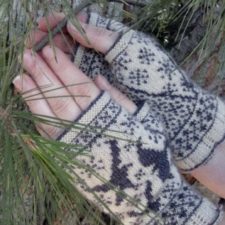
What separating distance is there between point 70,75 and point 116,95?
0.07m

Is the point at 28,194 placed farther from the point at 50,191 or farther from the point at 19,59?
the point at 19,59

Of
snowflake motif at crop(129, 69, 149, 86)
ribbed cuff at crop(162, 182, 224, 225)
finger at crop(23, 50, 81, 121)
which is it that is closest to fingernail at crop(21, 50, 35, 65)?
finger at crop(23, 50, 81, 121)

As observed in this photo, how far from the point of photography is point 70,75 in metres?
0.70

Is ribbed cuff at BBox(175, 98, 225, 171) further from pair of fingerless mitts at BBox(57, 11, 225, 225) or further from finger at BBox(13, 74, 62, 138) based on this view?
finger at BBox(13, 74, 62, 138)

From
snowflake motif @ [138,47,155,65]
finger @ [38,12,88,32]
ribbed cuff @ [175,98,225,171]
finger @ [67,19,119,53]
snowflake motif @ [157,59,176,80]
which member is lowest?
ribbed cuff @ [175,98,225,171]

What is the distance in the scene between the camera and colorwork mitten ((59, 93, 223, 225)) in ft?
2.23

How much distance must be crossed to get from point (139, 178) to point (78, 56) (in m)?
0.16

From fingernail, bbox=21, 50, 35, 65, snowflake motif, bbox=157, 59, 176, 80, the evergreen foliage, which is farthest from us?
snowflake motif, bbox=157, 59, 176, 80

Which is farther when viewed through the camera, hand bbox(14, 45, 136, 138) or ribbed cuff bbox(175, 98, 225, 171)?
ribbed cuff bbox(175, 98, 225, 171)

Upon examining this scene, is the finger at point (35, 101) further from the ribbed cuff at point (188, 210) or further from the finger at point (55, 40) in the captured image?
the ribbed cuff at point (188, 210)

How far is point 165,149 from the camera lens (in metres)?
0.76

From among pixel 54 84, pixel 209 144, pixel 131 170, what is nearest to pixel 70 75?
pixel 54 84

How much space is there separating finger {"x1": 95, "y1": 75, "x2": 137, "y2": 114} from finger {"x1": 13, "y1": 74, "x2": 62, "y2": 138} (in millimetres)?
81

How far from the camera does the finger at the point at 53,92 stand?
680 mm
